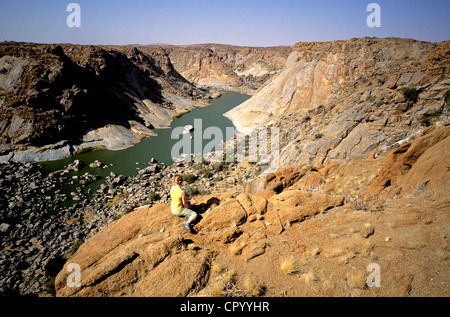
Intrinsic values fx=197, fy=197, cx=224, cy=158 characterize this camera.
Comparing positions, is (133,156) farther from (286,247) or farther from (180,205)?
(286,247)

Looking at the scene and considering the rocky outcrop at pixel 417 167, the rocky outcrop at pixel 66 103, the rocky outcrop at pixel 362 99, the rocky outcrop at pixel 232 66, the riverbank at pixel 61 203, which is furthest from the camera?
the rocky outcrop at pixel 232 66

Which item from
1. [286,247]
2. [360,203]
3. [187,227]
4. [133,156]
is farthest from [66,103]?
[360,203]

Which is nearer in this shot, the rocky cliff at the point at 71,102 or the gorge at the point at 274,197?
the gorge at the point at 274,197

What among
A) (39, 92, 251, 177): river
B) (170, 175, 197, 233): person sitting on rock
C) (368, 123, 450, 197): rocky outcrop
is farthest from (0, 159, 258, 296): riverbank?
(368, 123, 450, 197): rocky outcrop

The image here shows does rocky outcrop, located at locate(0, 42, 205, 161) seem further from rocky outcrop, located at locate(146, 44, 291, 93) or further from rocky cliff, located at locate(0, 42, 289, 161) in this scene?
rocky outcrop, located at locate(146, 44, 291, 93)

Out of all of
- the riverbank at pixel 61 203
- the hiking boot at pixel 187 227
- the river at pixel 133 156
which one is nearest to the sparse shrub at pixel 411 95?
the riverbank at pixel 61 203

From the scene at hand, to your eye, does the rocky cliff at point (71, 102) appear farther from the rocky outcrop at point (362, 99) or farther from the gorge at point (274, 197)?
the rocky outcrop at point (362, 99)
